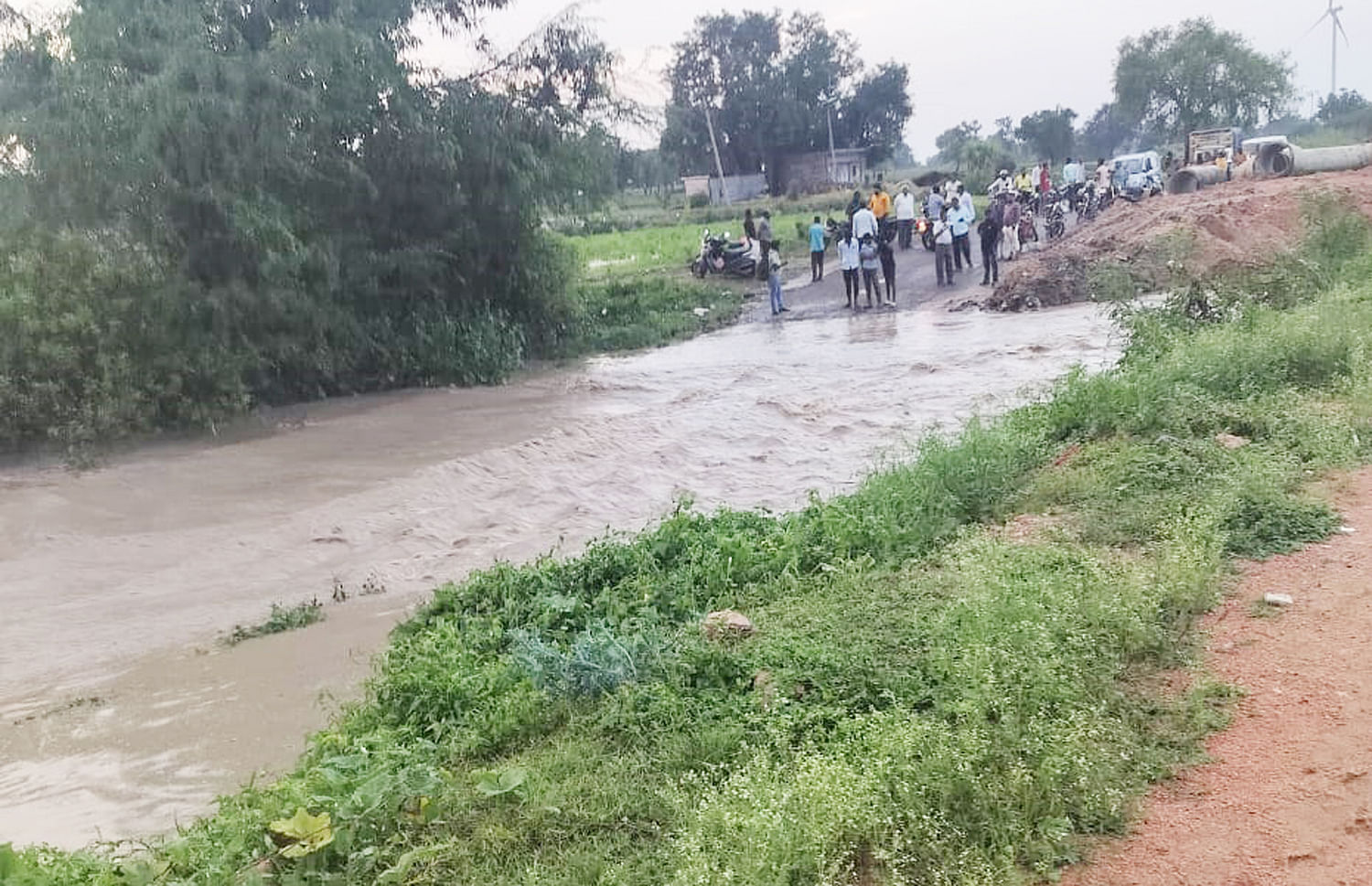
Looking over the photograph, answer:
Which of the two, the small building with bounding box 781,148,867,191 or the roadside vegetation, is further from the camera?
the small building with bounding box 781,148,867,191

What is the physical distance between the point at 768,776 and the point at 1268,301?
10645 millimetres

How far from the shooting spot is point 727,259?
25.4 metres

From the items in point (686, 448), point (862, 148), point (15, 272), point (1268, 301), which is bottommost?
point (686, 448)

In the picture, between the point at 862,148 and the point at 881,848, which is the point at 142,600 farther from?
the point at 862,148

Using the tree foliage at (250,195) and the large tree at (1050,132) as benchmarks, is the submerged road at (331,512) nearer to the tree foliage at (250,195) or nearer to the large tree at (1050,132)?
the tree foliage at (250,195)

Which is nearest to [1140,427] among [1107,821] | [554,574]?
[554,574]

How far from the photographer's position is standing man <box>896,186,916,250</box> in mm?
25703

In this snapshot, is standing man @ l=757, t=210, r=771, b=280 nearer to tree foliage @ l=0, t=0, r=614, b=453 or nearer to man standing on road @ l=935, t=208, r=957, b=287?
man standing on road @ l=935, t=208, r=957, b=287

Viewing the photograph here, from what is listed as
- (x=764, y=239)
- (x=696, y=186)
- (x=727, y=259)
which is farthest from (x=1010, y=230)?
(x=696, y=186)

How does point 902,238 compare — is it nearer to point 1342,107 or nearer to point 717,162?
point 717,162

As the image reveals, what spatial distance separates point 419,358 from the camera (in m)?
15.5

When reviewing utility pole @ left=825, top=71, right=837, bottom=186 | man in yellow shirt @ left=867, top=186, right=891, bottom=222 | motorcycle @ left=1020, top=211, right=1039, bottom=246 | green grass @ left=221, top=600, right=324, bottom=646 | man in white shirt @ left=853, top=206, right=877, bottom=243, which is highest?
utility pole @ left=825, top=71, right=837, bottom=186

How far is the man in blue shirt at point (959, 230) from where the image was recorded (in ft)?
70.8

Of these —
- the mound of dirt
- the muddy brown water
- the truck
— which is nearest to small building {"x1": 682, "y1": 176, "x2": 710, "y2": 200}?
the truck
